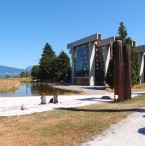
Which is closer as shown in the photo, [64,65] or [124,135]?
[124,135]

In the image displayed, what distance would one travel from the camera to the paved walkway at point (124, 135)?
9446 mm

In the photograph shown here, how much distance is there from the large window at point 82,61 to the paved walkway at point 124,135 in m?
57.3

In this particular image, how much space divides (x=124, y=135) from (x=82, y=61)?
6312 cm

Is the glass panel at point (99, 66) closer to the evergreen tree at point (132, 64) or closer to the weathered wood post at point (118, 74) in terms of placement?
the evergreen tree at point (132, 64)

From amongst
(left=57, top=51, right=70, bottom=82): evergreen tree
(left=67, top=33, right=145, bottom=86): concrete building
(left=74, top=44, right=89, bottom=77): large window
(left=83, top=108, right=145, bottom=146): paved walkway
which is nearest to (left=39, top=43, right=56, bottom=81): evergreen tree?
(left=57, top=51, right=70, bottom=82): evergreen tree

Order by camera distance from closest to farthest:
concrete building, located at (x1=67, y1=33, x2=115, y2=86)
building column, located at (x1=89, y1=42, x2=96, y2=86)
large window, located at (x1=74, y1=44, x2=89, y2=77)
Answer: concrete building, located at (x1=67, y1=33, x2=115, y2=86) → building column, located at (x1=89, y1=42, x2=96, y2=86) → large window, located at (x1=74, y1=44, x2=89, y2=77)

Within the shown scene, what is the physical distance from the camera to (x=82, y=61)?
73438 mm

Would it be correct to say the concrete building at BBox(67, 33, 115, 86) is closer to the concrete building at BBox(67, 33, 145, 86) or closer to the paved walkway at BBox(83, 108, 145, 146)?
the concrete building at BBox(67, 33, 145, 86)

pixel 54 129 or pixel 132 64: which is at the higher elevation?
pixel 132 64

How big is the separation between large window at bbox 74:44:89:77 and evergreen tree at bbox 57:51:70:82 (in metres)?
9.32

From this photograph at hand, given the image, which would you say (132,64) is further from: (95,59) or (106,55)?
(95,59)

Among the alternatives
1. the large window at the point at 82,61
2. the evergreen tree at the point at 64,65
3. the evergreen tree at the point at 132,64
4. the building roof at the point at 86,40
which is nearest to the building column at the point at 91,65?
the building roof at the point at 86,40

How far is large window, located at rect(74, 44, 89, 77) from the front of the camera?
70.8 metres

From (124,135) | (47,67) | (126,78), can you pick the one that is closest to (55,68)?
(47,67)
